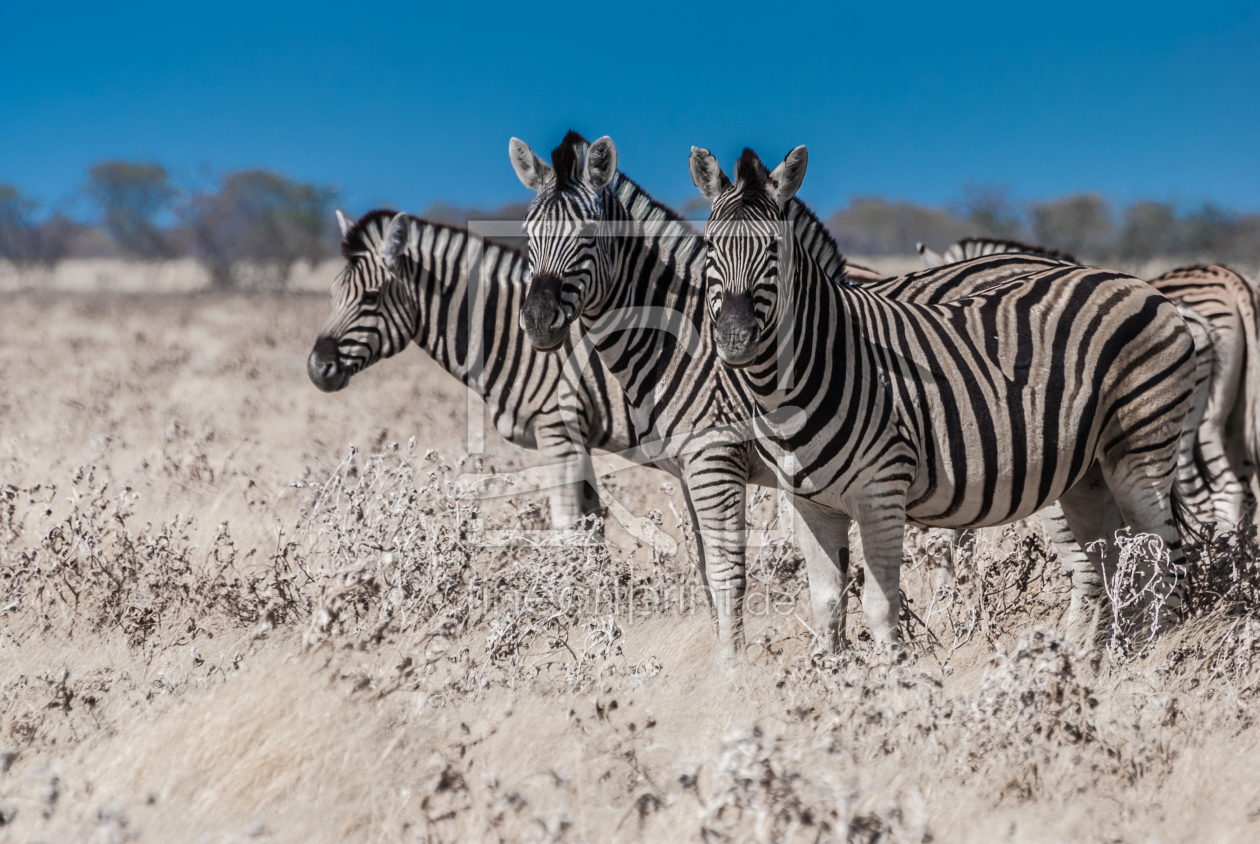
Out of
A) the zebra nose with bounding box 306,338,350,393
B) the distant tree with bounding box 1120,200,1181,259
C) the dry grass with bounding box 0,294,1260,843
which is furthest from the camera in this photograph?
the distant tree with bounding box 1120,200,1181,259

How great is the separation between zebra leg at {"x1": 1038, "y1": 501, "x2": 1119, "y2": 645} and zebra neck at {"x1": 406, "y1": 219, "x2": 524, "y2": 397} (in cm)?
327

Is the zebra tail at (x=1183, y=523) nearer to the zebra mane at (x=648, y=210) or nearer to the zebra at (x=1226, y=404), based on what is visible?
the zebra at (x=1226, y=404)

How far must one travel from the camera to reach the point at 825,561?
167 inches

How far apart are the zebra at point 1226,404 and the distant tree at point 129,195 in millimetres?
46183

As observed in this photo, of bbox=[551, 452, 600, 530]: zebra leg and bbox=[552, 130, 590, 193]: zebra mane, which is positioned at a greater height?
bbox=[552, 130, 590, 193]: zebra mane

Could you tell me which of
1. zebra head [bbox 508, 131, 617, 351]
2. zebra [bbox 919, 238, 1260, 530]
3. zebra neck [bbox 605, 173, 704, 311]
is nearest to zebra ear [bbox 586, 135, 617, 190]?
zebra head [bbox 508, 131, 617, 351]

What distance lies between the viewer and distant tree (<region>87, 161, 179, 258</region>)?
46656 mm

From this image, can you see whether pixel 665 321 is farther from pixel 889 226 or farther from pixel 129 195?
Result: pixel 889 226

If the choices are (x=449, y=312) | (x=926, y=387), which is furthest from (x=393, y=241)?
(x=926, y=387)

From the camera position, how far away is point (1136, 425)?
4211mm

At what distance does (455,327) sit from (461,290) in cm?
23

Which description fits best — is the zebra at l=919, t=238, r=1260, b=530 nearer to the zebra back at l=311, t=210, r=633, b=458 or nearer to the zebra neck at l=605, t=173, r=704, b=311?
the zebra neck at l=605, t=173, r=704, b=311

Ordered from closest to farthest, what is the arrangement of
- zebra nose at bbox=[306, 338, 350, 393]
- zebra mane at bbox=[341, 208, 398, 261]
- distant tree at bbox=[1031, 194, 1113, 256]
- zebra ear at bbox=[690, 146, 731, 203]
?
1. zebra ear at bbox=[690, 146, 731, 203]
2. zebra nose at bbox=[306, 338, 350, 393]
3. zebra mane at bbox=[341, 208, 398, 261]
4. distant tree at bbox=[1031, 194, 1113, 256]

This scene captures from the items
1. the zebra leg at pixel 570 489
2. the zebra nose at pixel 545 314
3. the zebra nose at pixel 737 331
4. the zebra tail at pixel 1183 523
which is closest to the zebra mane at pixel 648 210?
the zebra nose at pixel 545 314
